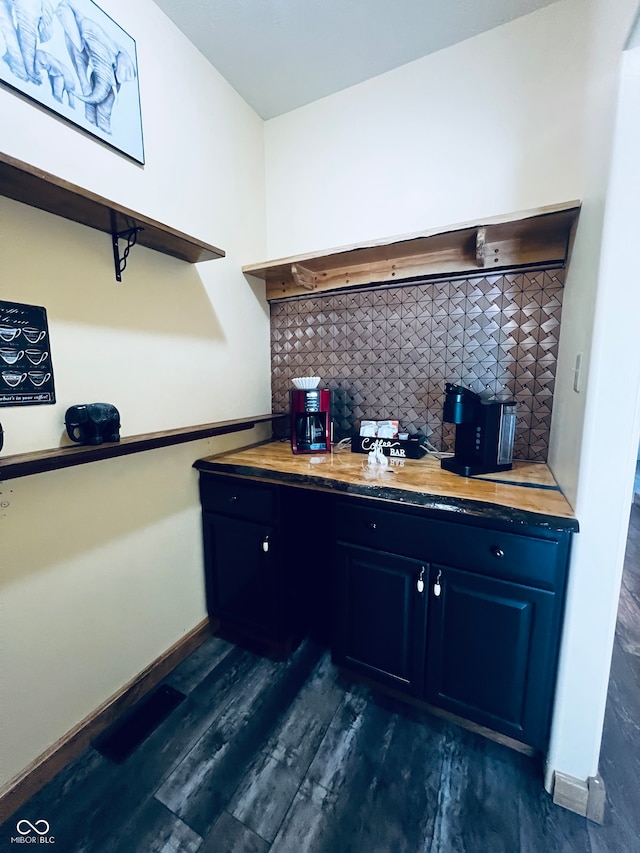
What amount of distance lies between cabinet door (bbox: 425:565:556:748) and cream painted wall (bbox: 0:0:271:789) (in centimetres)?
118

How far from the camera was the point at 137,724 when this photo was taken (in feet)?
4.35

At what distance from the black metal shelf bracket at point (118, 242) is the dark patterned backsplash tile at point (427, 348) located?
981 millimetres

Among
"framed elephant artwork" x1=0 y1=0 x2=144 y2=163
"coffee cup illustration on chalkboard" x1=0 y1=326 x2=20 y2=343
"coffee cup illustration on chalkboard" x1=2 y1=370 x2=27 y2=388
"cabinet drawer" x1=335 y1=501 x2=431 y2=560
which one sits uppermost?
"framed elephant artwork" x1=0 y1=0 x2=144 y2=163

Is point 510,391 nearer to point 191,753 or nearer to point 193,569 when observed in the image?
point 193,569

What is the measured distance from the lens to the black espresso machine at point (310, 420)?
1757 millimetres

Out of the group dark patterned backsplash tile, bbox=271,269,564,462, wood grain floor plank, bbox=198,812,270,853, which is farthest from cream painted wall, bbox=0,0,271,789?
wood grain floor plank, bbox=198,812,270,853

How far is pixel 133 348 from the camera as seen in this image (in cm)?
138

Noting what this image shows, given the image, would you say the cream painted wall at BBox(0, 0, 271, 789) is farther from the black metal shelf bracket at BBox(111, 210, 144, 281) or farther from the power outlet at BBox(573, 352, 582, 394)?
the power outlet at BBox(573, 352, 582, 394)

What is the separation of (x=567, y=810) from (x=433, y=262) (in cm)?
211

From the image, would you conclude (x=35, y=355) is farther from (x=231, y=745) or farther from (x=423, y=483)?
(x=231, y=745)

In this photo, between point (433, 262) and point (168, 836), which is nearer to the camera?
point (168, 836)

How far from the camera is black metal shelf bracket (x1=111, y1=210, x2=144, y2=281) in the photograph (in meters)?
1.20

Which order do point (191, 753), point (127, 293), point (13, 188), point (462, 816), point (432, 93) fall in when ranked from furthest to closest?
point (432, 93) < point (127, 293) < point (191, 753) < point (462, 816) < point (13, 188)

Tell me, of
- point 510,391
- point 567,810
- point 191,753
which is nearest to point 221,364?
point 510,391
